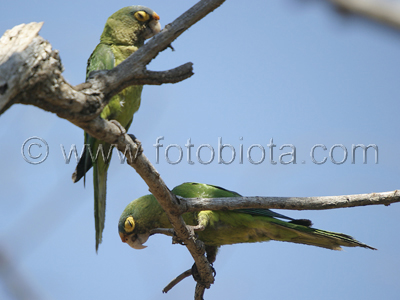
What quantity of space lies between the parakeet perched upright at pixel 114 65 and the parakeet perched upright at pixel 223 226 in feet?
2.57

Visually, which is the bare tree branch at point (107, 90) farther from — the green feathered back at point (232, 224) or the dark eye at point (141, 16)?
the dark eye at point (141, 16)

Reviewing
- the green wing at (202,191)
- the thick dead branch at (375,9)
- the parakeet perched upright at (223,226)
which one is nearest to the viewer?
the thick dead branch at (375,9)

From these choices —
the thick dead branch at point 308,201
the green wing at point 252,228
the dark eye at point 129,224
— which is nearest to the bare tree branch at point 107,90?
the thick dead branch at point 308,201

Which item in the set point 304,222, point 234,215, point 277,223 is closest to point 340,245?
point 304,222

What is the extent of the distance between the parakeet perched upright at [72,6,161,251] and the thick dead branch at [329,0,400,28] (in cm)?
295

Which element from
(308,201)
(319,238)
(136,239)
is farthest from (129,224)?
(308,201)

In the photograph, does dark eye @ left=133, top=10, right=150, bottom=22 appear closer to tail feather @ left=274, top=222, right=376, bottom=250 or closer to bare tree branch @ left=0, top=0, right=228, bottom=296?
bare tree branch @ left=0, top=0, right=228, bottom=296

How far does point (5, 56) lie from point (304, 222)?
2.99m

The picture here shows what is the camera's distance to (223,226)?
4.16 metres

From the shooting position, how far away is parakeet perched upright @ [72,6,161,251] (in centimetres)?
372

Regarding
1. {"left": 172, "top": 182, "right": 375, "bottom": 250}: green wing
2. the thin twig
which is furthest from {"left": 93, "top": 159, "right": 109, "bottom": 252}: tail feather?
the thin twig

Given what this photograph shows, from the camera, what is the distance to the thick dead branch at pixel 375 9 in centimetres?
99

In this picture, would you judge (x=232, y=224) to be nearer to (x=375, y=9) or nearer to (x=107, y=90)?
(x=107, y=90)

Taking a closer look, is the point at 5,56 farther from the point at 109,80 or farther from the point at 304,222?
the point at 304,222
